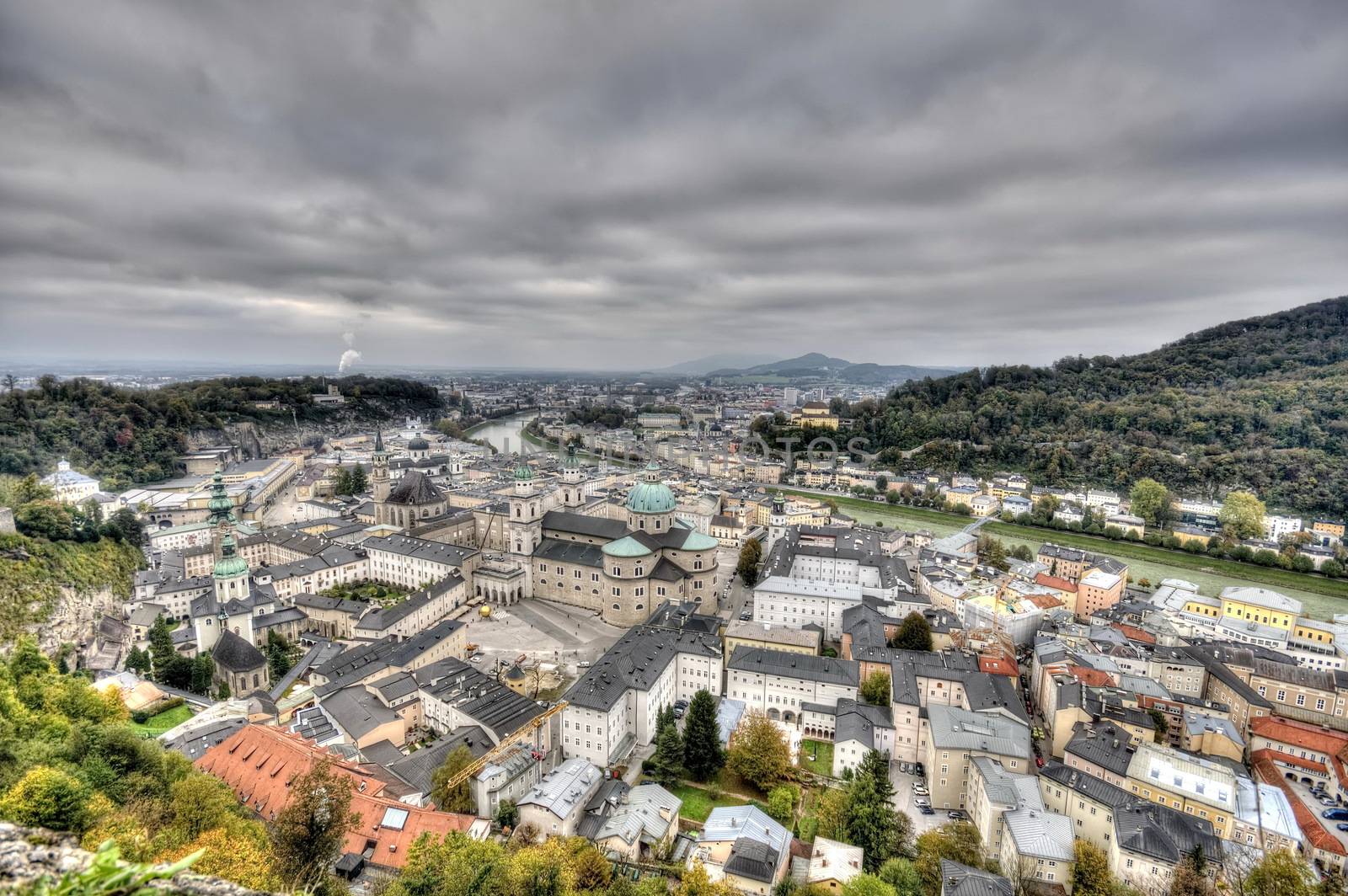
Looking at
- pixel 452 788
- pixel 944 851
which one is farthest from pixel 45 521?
pixel 944 851

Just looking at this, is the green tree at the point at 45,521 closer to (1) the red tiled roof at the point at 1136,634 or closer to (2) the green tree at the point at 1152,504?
(1) the red tiled roof at the point at 1136,634

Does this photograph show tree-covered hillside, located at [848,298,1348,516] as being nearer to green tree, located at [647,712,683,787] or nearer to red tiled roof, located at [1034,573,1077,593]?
red tiled roof, located at [1034,573,1077,593]

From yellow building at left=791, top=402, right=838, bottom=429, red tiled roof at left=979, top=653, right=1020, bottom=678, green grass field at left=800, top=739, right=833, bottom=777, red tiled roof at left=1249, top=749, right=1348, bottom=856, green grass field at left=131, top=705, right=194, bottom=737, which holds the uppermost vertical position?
yellow building at left=791, top=402, right=838, bottom=429

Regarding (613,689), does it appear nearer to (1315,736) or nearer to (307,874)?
(307,874)

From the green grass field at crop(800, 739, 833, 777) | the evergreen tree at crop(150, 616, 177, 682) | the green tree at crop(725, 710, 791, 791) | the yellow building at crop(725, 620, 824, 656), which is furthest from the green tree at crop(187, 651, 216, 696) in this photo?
the green grass field at crop(800, 739, 833, 777)

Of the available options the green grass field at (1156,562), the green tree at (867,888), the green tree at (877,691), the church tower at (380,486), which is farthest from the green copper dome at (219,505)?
the green grass field at (1156,562)

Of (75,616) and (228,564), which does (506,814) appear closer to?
(228,564)
